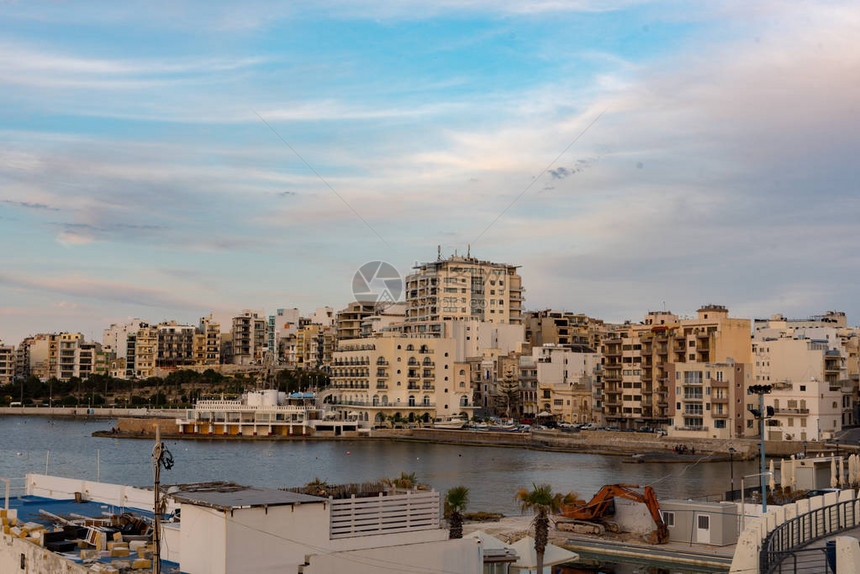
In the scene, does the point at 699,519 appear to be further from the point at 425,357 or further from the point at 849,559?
the point at 425,357

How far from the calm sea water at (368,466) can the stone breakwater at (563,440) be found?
2310mm

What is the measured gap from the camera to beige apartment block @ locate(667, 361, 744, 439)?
7681 centimetres

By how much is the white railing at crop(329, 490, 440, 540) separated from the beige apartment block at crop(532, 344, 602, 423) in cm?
7914

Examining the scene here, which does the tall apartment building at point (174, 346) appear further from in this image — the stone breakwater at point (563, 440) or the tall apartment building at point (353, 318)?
the stone breakwater at point (563, 440)

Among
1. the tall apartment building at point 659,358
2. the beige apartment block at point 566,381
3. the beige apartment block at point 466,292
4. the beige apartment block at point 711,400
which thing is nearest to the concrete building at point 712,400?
the beige apartment block at point 711,400

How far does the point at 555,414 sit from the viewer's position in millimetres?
99188

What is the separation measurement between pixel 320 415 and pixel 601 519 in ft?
257

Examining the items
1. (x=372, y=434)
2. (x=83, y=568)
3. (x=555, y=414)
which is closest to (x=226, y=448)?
(x=372, y=434)

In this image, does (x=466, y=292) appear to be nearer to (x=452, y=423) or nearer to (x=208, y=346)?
(x=452, y=423)

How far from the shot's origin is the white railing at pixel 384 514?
18.0 m

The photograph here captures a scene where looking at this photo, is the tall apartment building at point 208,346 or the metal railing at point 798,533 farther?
the tall apartment building at point 208,346

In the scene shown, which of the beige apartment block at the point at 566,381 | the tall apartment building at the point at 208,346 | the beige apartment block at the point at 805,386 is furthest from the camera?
the tall apartment building at the point at 208,346

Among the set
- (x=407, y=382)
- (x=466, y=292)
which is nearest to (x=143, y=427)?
(x=407, y=382)

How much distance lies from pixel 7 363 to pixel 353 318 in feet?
243
